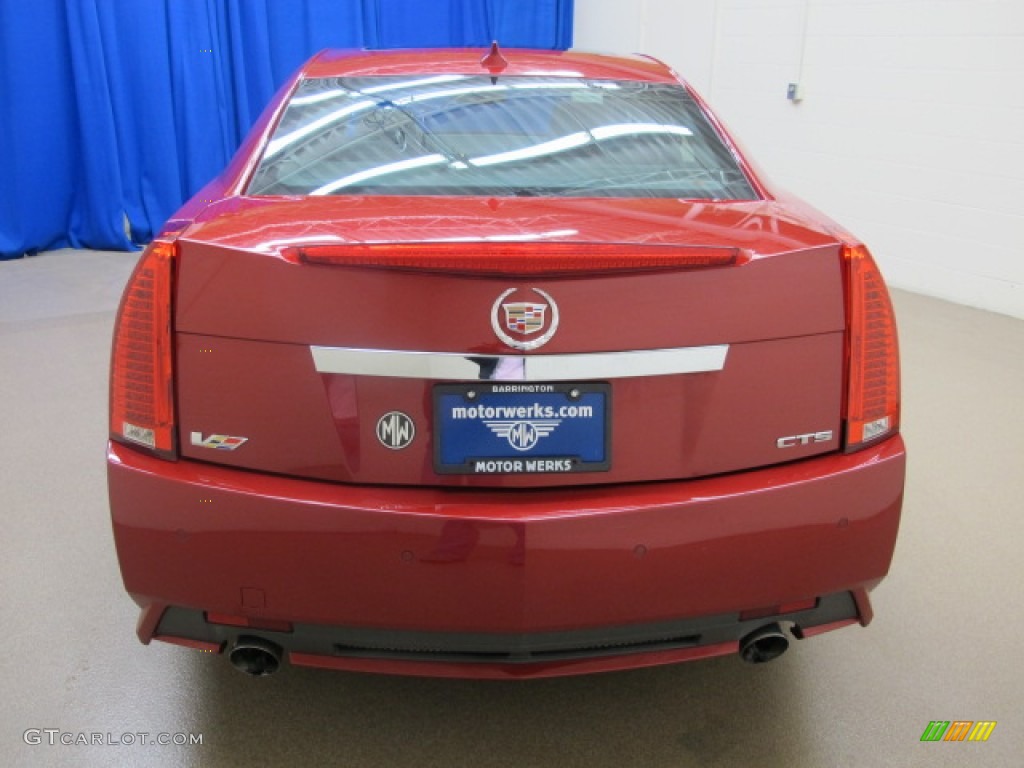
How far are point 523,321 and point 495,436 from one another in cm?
17

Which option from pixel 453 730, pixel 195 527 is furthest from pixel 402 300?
pixel 453 730

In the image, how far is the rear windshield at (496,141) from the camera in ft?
5.58

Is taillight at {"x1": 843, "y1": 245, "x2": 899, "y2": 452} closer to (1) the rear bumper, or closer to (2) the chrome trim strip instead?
(1) the rear bumper

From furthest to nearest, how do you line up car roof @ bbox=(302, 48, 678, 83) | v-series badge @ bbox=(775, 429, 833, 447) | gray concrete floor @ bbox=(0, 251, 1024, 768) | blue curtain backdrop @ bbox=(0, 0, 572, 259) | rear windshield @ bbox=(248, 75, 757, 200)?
blue curtain backdrop @ bbox=(0, 0, 572, 259) → car roof @ bbox=(302, 48, 678, 83) → rear windshield @ bbox=(248, 75, 757, 200) → gray concrete floor @ bbox=(0, 251, 1024, 768) → v-series badge @ bbox=(775, 429, 833, 447)

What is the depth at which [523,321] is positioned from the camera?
123cm

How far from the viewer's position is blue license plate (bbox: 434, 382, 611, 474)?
1251 millimetres

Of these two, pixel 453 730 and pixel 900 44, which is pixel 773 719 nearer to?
pixel 453 730

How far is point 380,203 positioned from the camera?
147 centimetres

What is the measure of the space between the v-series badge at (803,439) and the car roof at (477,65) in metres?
1.17

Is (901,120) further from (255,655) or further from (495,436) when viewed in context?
(255,655)

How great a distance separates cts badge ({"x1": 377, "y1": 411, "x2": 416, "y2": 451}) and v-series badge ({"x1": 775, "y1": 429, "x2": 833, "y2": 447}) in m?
0.56

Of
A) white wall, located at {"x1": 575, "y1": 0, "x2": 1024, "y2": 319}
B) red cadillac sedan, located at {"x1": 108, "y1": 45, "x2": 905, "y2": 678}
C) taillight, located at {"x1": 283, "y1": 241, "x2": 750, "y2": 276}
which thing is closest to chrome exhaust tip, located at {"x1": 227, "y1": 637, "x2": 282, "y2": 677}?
red cadillac sedan, located at {"x1": 108, "y1": 45, "x2": 905, "y2": 678}

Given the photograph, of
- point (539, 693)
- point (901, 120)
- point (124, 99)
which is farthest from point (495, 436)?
point (124, 99)

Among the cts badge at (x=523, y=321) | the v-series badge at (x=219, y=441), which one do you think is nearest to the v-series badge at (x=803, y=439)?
the cts badge at (x=523, y=321)
